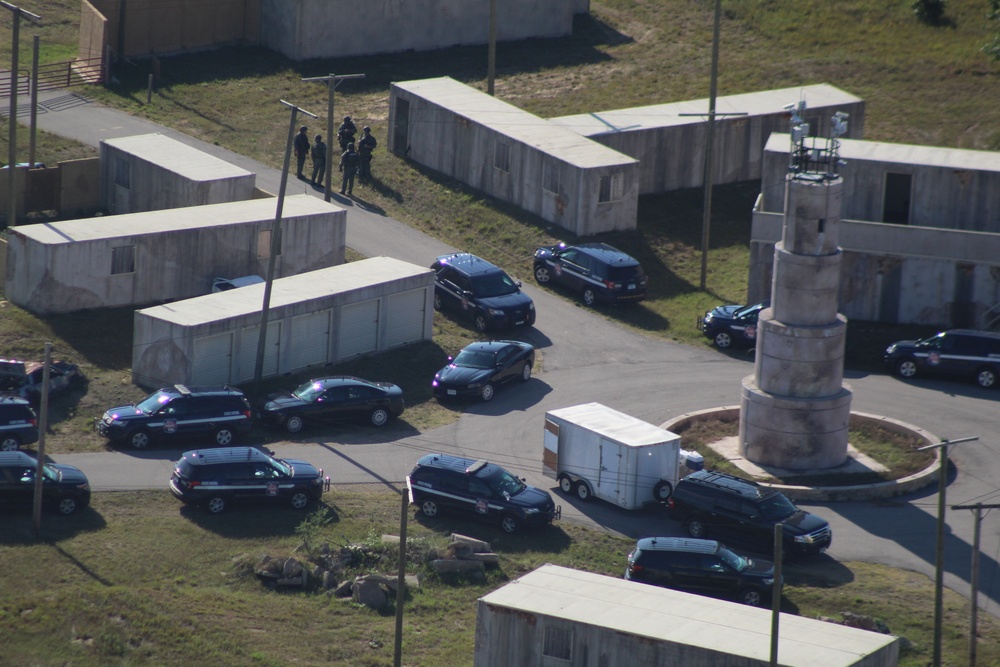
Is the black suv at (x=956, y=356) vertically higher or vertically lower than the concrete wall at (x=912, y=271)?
lower

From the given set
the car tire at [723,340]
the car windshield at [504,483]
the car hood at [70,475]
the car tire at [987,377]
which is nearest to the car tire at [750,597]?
the car windshield at [504,483]

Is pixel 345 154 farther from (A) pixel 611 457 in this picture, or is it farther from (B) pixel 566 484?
(A) pixel 611 457

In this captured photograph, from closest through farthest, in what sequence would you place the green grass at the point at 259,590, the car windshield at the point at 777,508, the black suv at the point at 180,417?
1. the green grass at the point at 259,590
2. the car windshield at the point at 777,508
3. the black suv at the point at 180,417

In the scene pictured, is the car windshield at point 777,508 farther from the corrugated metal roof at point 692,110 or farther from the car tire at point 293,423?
the corrugated metal roof at point 692,110

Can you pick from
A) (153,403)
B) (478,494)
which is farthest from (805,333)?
(153,403)

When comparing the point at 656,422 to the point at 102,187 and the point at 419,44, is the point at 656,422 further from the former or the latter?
the point at 419,44

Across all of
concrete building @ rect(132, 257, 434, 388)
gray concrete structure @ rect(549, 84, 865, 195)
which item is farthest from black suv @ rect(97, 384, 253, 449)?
gray concrete structure @ rect(549, 84, 865, 195)
